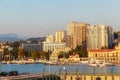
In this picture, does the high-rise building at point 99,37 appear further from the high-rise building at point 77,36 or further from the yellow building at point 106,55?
the yellow building at point 106,55

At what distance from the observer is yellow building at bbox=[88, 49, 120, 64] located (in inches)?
5807

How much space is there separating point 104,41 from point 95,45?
341 centimetres

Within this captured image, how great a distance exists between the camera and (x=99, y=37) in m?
178

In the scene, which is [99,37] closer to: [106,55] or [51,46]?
[51,46]

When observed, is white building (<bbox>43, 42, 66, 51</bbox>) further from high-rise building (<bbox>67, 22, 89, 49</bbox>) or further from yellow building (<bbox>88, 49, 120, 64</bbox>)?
yellow building (<bbox>88, 49, 120, 64</bbox>)

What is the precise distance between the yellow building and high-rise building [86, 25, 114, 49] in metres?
25.6

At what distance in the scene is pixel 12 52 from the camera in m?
177

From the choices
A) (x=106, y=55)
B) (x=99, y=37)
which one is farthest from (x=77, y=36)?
(x=106, y=55)

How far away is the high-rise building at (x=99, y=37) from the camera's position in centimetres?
17662

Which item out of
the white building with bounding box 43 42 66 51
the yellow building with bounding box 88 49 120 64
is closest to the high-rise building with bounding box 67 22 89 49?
the white building with bounding box 43 42 66 51

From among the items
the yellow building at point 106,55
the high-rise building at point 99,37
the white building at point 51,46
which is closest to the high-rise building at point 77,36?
the white building at point 51,46

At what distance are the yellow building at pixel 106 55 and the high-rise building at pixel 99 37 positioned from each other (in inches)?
1007

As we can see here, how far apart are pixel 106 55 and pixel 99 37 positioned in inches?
1190

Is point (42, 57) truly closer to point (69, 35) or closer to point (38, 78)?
point (69, 35)
